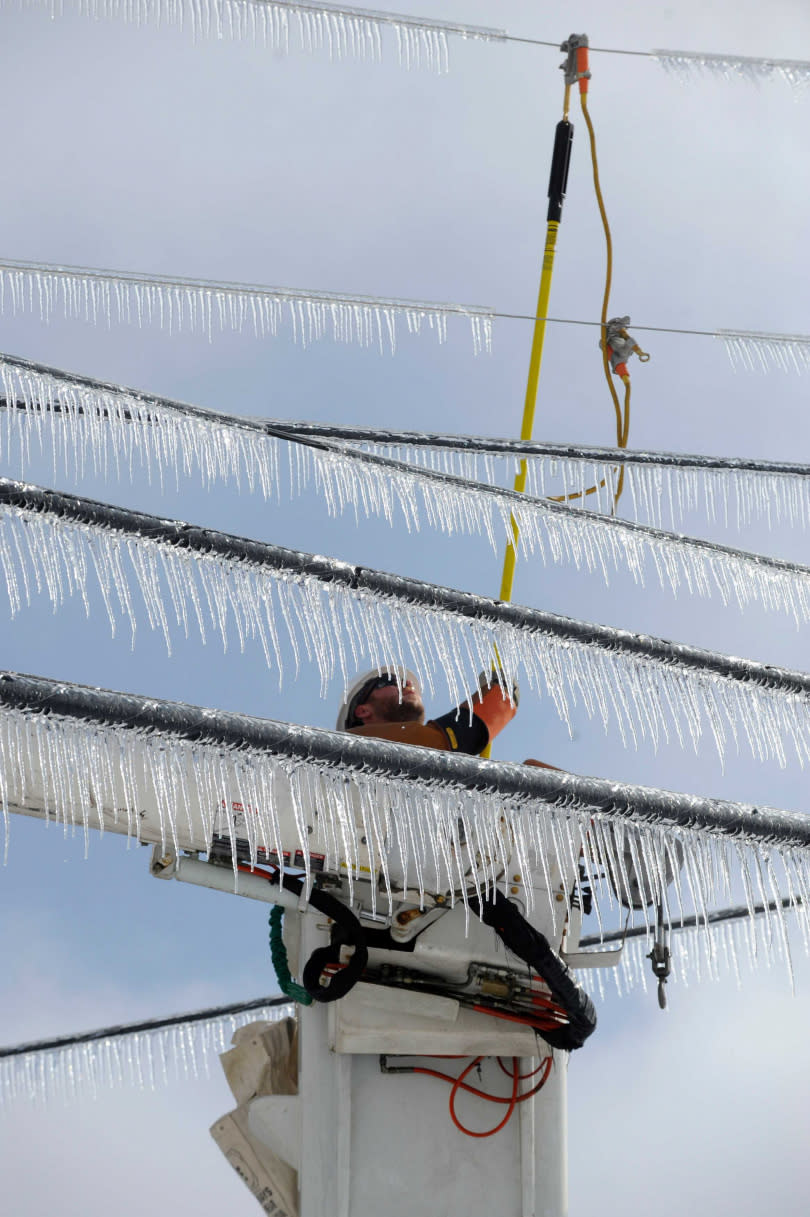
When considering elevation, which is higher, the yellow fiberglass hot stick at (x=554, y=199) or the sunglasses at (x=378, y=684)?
the yellow fiberglass hot stick at (x=554, y=199)

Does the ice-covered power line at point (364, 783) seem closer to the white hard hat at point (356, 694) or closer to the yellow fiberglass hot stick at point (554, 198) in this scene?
the white hard hat at point (356, 694)

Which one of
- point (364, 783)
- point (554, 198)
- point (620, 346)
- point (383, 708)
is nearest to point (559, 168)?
point (554, 198)

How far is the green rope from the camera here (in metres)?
6.55

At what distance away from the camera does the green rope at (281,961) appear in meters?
6.55

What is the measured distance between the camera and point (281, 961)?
6.81 meters

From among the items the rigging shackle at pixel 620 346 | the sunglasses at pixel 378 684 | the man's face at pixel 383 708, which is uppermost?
the rigging shackle at pixel 620 346

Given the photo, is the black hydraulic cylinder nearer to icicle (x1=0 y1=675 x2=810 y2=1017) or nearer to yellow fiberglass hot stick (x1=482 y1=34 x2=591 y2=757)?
yellow fiberglass hot stick (x1=482 y1=34 x2=591 y2=757)

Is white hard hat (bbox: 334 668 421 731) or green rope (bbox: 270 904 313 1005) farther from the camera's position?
white hard hat (bbox: 334 668 421 731)

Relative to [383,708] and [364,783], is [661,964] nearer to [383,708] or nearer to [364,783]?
[383,708]

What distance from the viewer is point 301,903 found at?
6426 millimetres

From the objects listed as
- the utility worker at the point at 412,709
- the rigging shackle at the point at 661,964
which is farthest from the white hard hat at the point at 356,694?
the rigging shackle at the point at 661,964

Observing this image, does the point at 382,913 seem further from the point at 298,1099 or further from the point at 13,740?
the point at 13,740

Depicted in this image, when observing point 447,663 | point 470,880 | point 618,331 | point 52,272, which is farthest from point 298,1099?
point 618,331

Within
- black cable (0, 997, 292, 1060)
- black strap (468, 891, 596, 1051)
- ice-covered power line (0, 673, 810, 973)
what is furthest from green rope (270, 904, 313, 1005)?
black cable (0, 997, 292, 1060)
